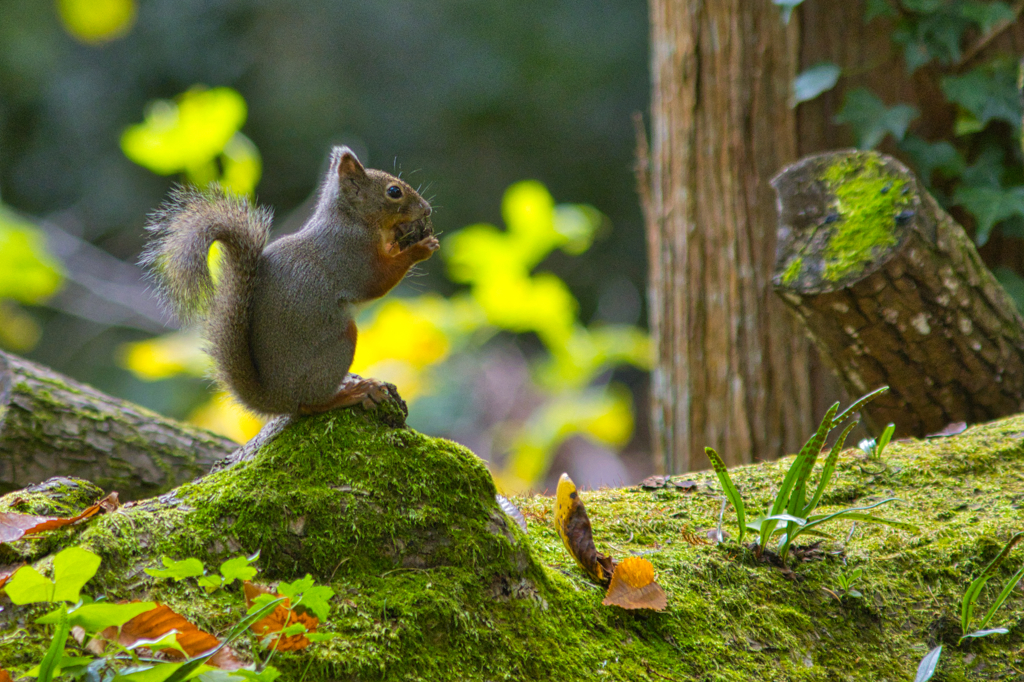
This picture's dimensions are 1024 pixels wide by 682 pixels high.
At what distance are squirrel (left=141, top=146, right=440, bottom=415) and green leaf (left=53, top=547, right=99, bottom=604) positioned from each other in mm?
561

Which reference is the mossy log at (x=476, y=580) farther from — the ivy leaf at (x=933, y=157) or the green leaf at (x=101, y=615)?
the ivy leaf at (x=933, y=157)

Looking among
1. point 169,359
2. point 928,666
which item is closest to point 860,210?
point 928,666

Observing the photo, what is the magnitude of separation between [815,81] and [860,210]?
0.74 meters

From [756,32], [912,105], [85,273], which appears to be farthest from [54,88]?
[912,105]

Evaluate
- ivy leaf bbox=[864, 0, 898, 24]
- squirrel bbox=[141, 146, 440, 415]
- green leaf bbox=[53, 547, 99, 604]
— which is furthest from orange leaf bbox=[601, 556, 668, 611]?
ivy leaf bbox=[864, 0, 898, 24]

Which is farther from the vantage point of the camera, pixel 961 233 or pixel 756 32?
pixel 756 32

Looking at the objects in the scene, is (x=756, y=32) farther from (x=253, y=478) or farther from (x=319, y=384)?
(x=253, y=478)

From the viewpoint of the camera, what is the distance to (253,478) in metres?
1.16

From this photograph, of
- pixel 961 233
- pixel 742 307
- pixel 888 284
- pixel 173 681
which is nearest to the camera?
pixel 173 681

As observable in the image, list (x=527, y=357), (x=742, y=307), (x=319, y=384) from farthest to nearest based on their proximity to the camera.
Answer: (x=527, y=357), (x=742, y=307), (x=319, y=384)

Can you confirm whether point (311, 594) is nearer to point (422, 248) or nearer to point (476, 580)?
point (476, 580)

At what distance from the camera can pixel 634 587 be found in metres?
1.18

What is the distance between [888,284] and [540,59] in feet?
13.6

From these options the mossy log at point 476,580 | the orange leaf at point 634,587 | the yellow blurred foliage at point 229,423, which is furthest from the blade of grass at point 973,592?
the yellow blurred foliage at point 229,423
